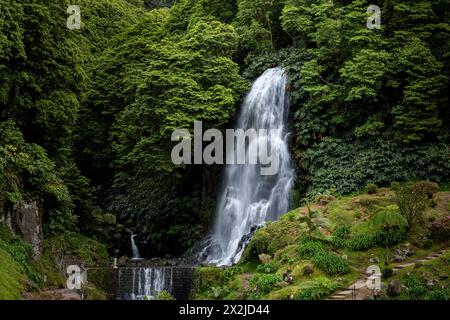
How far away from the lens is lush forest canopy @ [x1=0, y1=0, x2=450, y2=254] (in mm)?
21734

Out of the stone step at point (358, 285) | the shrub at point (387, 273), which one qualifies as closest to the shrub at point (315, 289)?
the stone step at point (358, 285)

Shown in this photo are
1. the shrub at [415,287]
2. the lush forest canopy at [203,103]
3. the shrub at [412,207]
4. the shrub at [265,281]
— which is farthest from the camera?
the lush forest canopy at [203,103]

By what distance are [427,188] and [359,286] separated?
6467 millimetres

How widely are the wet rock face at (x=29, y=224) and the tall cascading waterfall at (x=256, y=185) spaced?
8003mm

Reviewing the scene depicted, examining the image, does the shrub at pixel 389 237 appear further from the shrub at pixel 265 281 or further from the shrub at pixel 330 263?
the shrub at pixel 265 281

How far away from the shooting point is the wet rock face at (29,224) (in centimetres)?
2078

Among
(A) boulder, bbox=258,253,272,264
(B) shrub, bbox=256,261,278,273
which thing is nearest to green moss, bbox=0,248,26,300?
(B) shrub, bbox=256,261,278,273

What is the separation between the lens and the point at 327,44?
1043 inches

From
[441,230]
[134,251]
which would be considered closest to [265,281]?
[441,230]

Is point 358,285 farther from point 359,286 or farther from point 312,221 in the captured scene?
point 312,221

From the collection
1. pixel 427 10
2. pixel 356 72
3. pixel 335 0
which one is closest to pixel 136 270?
pixel 356 72

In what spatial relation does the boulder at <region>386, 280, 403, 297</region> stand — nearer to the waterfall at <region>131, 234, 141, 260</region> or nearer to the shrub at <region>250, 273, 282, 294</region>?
the shrub at <region>250, 273, 282, 294</region>
